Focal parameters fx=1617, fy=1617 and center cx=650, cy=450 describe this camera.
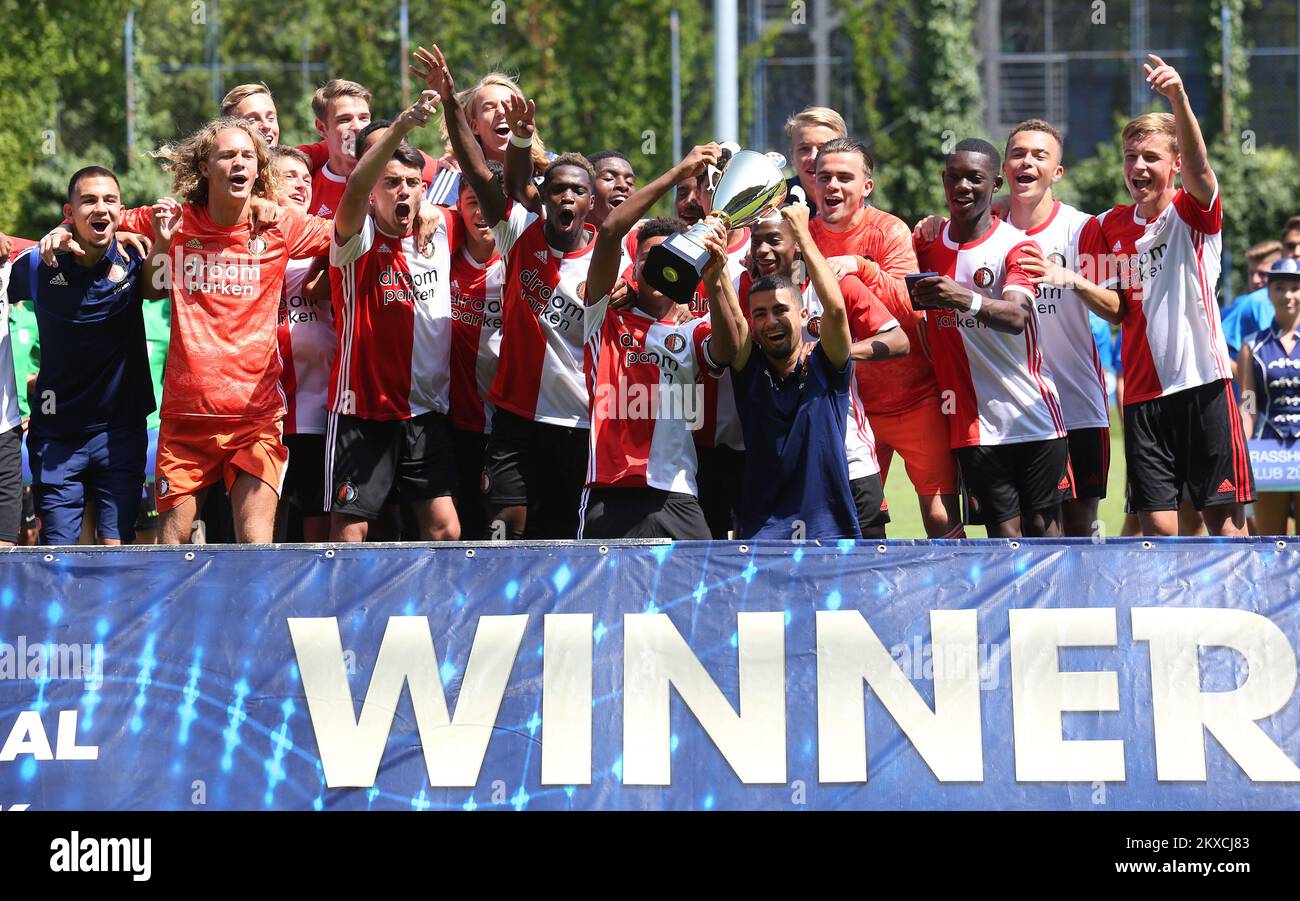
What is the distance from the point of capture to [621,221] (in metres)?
6.06

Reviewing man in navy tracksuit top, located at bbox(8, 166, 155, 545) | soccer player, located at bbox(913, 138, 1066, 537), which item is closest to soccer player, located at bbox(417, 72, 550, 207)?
man in navy tracksuit top, located at bbox(8, 166, 155, 545)

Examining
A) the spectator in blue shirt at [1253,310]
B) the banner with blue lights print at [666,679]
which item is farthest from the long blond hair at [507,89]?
the spectator in blue shirt at [1253,310]

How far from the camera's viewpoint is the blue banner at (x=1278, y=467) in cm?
889

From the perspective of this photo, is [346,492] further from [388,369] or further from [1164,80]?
[1164,80]

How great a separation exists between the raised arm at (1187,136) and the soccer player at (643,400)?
170cm

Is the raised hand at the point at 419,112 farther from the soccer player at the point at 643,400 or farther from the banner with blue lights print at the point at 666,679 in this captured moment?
the banner with blue lights print at the point at 666,679

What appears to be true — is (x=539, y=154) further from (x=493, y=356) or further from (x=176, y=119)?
(x=176, y=119)

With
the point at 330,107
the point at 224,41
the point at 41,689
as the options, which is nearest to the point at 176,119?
the point at 224,41

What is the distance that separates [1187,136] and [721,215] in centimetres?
197

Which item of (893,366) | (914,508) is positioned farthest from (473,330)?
(914,508)

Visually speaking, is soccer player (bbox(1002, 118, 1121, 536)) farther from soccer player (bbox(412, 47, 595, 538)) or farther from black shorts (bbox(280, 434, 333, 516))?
black shorts (bbox(280, 434, 333, 516))

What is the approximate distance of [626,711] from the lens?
199 inches

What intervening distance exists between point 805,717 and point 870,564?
20.5 inches
